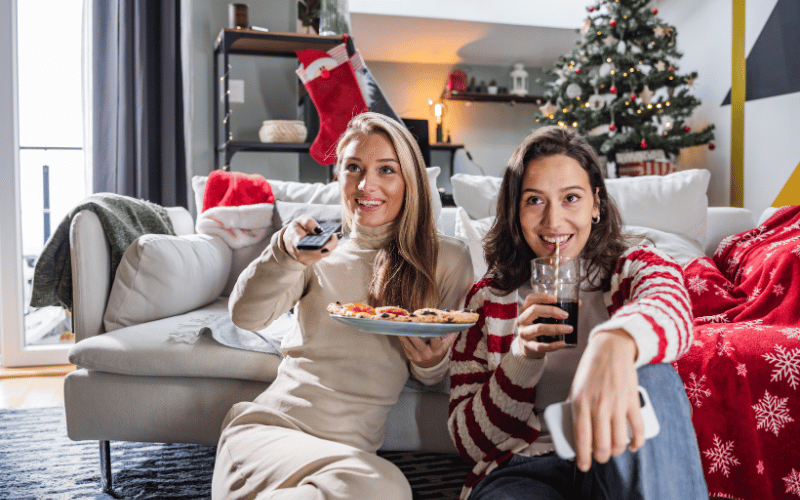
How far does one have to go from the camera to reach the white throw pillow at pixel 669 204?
2029mm

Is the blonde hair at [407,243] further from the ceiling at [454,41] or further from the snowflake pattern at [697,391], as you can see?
the ceiling at [454,41]

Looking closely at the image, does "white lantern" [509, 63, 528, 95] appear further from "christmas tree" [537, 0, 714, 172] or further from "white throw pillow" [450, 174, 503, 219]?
"white throw pillow" [450, 174, 503, 219]

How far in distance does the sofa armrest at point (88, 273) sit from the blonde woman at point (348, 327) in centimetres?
69

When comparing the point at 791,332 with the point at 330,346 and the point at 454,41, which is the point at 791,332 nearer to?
the point at 330,346

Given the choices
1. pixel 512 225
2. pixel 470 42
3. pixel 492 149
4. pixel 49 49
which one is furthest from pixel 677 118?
pixel 49 49

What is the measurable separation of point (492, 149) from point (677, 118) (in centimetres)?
250

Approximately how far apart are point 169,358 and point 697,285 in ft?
4.92

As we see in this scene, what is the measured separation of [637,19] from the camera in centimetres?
406

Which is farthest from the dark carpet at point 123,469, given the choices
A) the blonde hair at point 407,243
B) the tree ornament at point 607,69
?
the tree ornament at point 607,69

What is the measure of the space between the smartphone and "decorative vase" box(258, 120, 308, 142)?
2968 millimetres

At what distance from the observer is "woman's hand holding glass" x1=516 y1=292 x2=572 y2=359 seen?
83 cm

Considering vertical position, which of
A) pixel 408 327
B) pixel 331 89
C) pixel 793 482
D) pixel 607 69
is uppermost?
pixel 607 69

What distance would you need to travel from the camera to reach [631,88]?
4.07 metres

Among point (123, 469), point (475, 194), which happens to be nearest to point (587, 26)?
point (475, 194)
